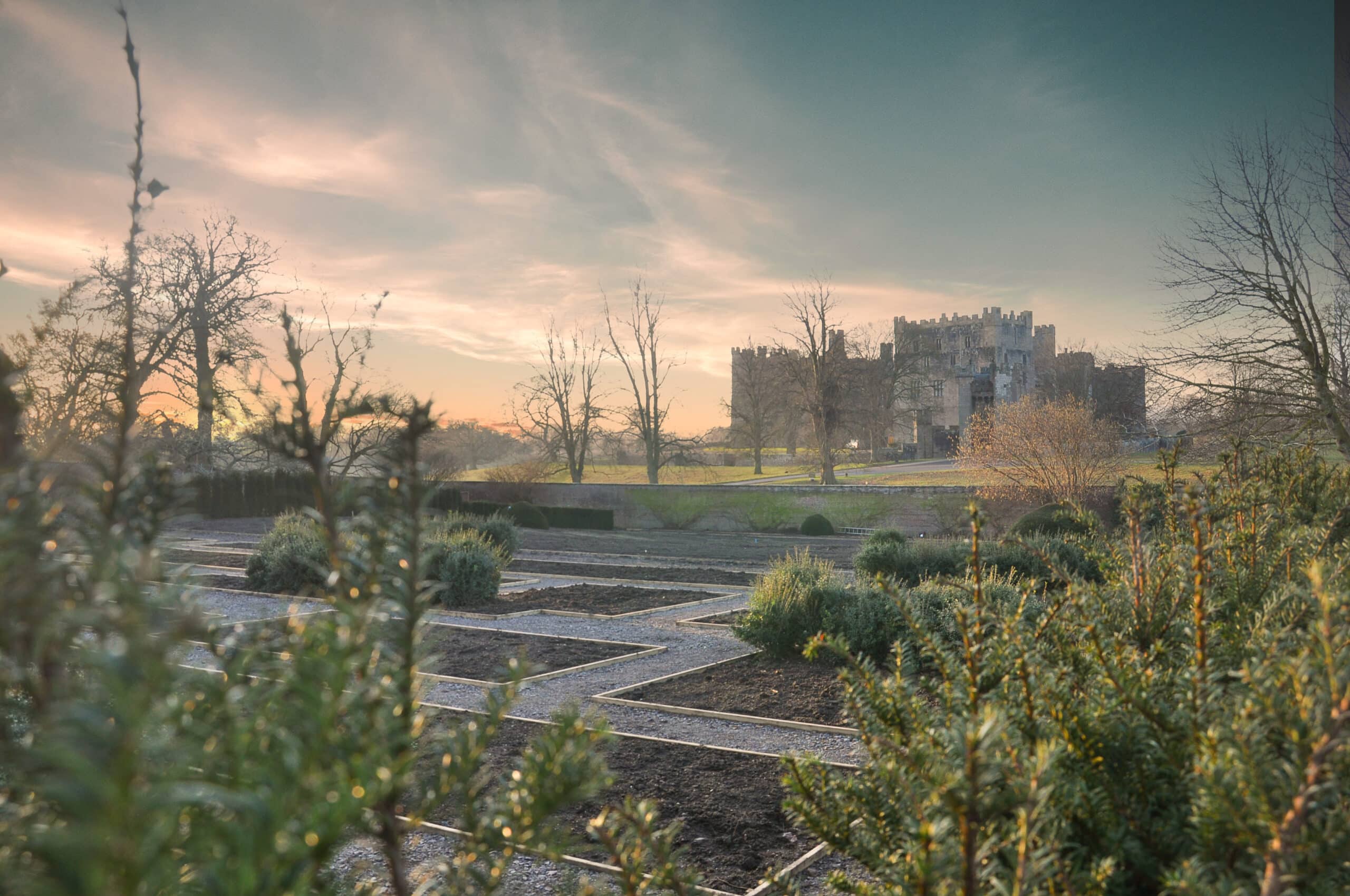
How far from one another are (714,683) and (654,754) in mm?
2361

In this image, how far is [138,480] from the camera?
1.09 meters

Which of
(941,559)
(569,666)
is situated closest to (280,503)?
(941,559)

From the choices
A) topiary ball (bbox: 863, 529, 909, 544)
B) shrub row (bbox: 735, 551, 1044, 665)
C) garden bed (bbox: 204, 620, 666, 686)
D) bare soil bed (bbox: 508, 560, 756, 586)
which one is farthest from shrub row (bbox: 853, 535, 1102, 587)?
garden bed (bbox: 204, 620, 666, 686)

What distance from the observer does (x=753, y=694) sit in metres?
8.04

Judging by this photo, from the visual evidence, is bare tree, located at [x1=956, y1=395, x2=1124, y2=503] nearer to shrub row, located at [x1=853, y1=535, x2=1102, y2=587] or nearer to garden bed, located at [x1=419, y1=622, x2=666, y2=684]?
shrub row, located at [x1=853, y1=535, x2=1102, y2=587]

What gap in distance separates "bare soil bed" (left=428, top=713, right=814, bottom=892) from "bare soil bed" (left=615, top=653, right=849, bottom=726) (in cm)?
126

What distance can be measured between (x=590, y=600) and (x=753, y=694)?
6.29 m

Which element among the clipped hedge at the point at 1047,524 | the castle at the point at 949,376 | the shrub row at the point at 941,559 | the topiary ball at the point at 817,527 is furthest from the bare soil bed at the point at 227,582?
the castle at the point at 949,376

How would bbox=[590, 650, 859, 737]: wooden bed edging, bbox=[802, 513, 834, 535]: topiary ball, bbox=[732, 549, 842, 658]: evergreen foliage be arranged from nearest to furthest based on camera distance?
bbox=[590, 650, 859, 737]: wooden bed edging < bbox=[732, 549, 842, 658]: evergreen foliage < bbox=[802, 513, 834, 535]: topiary ball

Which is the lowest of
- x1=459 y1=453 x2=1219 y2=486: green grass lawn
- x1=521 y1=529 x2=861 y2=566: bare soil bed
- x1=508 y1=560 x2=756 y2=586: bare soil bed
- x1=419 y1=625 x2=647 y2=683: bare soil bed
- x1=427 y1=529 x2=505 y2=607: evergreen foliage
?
x1=521 y1=529 x2=861 y2=566: bare soil bed

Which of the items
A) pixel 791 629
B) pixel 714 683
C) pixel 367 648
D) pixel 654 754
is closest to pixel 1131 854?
pixel 367 648

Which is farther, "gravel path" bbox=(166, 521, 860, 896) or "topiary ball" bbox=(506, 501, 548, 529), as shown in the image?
"topiary ball" bbox=(506, 501, 548, 529)

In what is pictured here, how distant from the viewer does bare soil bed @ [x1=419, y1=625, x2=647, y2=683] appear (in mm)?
8969

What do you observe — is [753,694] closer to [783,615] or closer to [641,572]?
[783,615]
